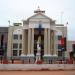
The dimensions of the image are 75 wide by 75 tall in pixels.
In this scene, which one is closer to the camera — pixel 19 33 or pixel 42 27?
pixel 42 27

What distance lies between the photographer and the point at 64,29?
97188 millimetres

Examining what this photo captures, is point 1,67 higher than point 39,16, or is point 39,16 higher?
point 39,16

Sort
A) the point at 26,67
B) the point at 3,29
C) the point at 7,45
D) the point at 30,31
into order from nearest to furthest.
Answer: the point at 26,67, the point at 30,31, the point at 7,45, the point at 3,29

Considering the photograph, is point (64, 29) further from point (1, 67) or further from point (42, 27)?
point (1, 67)

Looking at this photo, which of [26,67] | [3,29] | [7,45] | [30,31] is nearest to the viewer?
[26,67]

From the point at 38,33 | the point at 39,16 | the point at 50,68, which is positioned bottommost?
the point at 50,68

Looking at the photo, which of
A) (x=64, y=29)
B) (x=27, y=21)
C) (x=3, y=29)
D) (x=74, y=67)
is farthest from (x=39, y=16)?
(x=74, y=67)

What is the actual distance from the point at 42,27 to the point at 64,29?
2110cm

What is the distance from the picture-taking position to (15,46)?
99.2 meters

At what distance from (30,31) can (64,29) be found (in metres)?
Answer: 23.4

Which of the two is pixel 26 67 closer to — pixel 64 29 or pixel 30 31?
pixel 30 31

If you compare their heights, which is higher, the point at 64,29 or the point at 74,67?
the point at 64,29

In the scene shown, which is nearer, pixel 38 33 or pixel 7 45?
pixel 38 33

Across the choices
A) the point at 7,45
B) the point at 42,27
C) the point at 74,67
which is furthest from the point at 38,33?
the point at 74,67
